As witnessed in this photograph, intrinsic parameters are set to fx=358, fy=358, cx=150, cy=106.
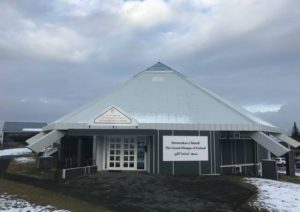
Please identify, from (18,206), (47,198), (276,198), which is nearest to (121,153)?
(47,198)

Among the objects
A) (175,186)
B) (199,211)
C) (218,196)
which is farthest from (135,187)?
(199,211)

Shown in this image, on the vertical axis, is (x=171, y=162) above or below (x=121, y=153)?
below

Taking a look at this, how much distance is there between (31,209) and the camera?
1234 cm

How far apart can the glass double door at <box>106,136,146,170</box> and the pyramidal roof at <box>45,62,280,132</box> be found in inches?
58.7

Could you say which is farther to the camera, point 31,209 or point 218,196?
point 218,196

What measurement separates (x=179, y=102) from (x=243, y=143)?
5.88 meters

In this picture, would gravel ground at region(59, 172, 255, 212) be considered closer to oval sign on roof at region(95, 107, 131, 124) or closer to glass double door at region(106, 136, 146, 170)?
glass double door at region(106, 136, 146, 170)

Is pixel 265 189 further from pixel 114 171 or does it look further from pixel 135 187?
pixel 114 171

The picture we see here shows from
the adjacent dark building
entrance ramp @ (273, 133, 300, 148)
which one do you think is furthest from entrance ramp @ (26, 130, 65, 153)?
the adjacent dark building

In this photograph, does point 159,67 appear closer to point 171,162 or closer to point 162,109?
point 162,109

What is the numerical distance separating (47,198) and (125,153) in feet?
37.8

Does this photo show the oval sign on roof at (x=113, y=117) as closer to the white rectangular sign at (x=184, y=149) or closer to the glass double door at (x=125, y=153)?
the glass double door at (x=125, y=153)

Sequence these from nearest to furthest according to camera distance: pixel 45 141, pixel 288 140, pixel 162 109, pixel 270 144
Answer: pixel 270 144 < pixel 45 141 < pixel 162 109 < pixel 288 140

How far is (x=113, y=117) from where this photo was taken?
2469 centimetres
